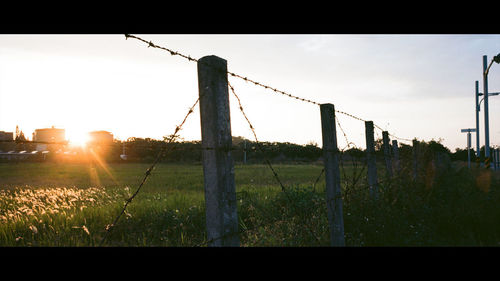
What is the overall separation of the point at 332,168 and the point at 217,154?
7.00 feet

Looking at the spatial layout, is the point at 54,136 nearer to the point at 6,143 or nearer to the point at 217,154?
the point at 6,143

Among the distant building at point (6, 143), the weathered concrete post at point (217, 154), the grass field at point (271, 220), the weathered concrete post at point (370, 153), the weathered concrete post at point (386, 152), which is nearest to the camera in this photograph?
the distant building at point (6, 143)

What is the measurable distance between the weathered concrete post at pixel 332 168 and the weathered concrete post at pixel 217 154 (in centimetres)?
199

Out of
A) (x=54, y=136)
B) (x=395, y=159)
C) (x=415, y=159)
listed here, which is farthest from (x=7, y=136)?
(x=415, y=159)

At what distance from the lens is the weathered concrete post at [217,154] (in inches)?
78.7

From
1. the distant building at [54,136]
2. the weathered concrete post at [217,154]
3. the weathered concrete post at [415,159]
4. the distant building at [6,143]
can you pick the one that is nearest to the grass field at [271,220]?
the distant building at [54,136]

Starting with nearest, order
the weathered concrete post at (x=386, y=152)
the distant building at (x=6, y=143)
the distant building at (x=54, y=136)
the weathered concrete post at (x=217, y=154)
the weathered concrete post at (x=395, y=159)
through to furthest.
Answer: the distant building at (x=6, y=143)
the weathered concrete post at (x=217, y=154)
the distant building at (x=54, y=136)
the weathered concrete post at (x=386, y=152)
the weathered concrete post at (x=395, y=159)

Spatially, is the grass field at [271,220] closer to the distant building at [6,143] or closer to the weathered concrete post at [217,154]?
the distant building at [6,143]

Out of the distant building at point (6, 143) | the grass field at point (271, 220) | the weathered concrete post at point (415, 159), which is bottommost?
the grass field at point (271, 220)

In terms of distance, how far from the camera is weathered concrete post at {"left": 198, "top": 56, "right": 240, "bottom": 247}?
200 cm

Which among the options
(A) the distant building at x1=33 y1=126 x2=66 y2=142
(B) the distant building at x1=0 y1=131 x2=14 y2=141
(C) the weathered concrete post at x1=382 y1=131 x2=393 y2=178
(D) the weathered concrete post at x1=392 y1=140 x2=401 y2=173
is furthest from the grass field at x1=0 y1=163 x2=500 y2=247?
(B) the distant building at x1=0 y1=131 x2=14 y2=141

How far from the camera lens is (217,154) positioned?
1998mm
